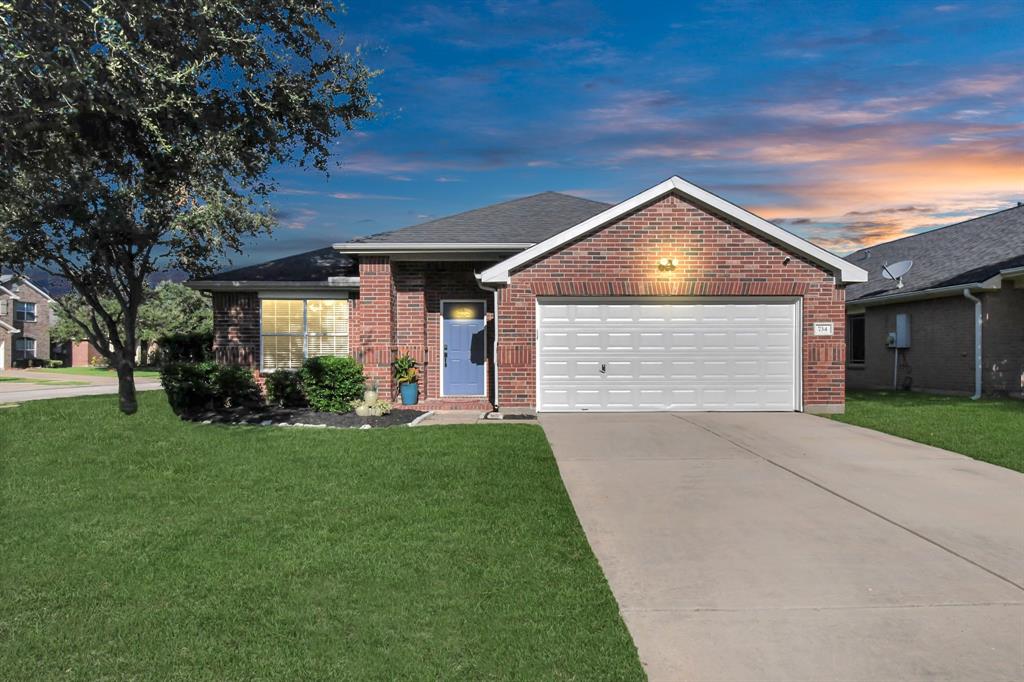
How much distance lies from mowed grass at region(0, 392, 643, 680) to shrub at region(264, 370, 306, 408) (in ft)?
19.6

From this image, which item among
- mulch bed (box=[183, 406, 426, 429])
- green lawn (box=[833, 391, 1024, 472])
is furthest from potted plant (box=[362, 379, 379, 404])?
green lawn (box=[833, 391, 1024, 472])

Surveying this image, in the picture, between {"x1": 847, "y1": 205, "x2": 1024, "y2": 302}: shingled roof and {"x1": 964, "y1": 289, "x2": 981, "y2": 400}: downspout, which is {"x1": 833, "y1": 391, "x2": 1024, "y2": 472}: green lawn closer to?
{"x1": 964, "y1": 289, "x2": 981, "y2": 400}: downspout

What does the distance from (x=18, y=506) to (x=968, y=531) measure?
9.04 meters

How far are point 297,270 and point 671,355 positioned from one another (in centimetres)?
893

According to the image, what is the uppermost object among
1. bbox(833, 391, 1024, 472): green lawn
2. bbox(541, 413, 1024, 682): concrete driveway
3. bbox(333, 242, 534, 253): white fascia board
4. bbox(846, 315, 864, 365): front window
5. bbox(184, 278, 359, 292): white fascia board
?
bbox(333, 242, 534, 253): white fascia board

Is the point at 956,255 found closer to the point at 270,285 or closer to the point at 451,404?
the point at 451,404

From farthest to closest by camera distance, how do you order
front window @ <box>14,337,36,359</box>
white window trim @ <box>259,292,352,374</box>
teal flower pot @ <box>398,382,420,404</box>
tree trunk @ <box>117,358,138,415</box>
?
front window @ <box>14,337,36,359</box>, white window trim @ <box>259,292,352,374</box>, teal flower pot @ <box>398,382,420,404</box>, tree trunk @ <box>117,358,138,415</box>

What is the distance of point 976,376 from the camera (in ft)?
59.9

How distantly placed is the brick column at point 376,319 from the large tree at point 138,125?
7.62ft

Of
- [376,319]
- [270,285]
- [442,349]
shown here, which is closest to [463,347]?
[442,349]

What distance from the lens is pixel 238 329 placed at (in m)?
16.4

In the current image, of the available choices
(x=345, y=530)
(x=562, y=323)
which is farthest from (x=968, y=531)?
(x=562, y=323)

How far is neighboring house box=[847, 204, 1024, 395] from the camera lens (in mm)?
18281

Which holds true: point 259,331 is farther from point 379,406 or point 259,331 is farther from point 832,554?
point 832,554
